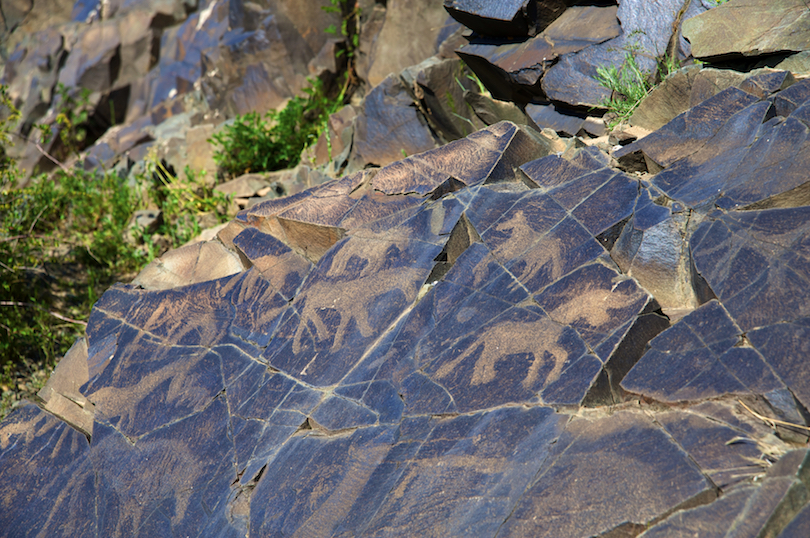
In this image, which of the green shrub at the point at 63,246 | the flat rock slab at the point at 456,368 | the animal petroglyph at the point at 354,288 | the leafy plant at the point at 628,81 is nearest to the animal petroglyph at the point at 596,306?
the flat rock slab at the point at 456,368

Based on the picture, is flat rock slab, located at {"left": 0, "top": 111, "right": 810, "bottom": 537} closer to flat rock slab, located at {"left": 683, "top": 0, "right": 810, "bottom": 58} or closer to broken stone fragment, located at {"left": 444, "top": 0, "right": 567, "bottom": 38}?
flat rock slab, located at {"left": 683, "top": 0, "right": 810, "bottom": 58}

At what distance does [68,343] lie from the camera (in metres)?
4.95

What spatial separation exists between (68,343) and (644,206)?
4.81 meters

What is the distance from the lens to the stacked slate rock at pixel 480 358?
6.53ft

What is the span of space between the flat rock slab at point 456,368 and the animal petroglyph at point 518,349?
11 millimetres

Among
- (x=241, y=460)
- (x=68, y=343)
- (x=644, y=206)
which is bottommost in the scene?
(x=68, y=343)

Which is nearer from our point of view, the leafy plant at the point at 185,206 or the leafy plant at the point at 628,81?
the leafy plant at the point at 628,81

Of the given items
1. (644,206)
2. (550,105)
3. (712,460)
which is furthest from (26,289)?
(712,460)

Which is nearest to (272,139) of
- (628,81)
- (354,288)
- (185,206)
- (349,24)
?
(185,206)

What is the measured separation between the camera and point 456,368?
2.55 metres

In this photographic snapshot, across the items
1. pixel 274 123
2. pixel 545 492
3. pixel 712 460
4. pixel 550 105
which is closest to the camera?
pixel 712 460

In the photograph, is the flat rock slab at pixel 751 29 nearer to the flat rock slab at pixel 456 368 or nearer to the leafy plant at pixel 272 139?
the flat rock slab at pixel 456 368

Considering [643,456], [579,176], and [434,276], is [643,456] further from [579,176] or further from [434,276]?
[579,176]

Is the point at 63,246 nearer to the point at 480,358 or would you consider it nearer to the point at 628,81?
the point at 480,358
